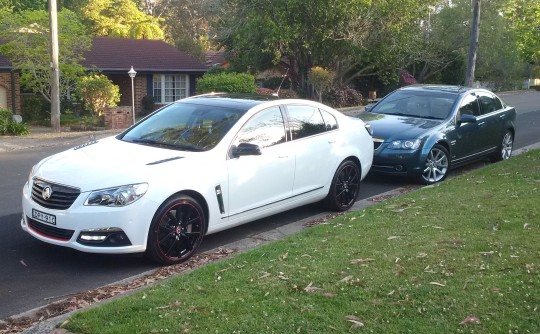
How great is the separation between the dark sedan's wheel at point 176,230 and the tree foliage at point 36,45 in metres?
19.2

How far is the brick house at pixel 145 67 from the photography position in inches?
1238

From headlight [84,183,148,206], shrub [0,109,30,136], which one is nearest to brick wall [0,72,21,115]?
shrub [0,109,30,136]

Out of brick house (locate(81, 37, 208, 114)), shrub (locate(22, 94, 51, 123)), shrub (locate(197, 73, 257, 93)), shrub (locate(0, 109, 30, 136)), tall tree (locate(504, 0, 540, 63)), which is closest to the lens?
tall tree (locate(504, 0, 540, 63))

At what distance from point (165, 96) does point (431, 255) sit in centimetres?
2880

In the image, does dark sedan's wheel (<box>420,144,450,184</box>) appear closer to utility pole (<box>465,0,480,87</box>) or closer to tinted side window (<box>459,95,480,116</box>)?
tinted side window (<box>459,95,480,116</box>)

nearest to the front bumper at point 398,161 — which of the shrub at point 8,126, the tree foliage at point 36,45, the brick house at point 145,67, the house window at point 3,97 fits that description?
the shrub at point 8,126

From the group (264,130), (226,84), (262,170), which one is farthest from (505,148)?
(226,84)

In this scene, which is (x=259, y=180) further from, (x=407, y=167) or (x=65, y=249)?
(x=407, y=167)

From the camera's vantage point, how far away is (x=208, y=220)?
6.93 meters

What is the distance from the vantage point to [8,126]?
20.9 metres

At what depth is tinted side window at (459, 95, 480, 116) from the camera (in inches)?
467

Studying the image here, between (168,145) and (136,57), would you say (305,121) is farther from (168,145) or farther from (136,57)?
(136,57)

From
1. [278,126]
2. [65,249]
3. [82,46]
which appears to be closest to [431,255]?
[278,126]

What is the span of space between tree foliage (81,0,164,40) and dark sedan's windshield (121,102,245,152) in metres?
35.1
